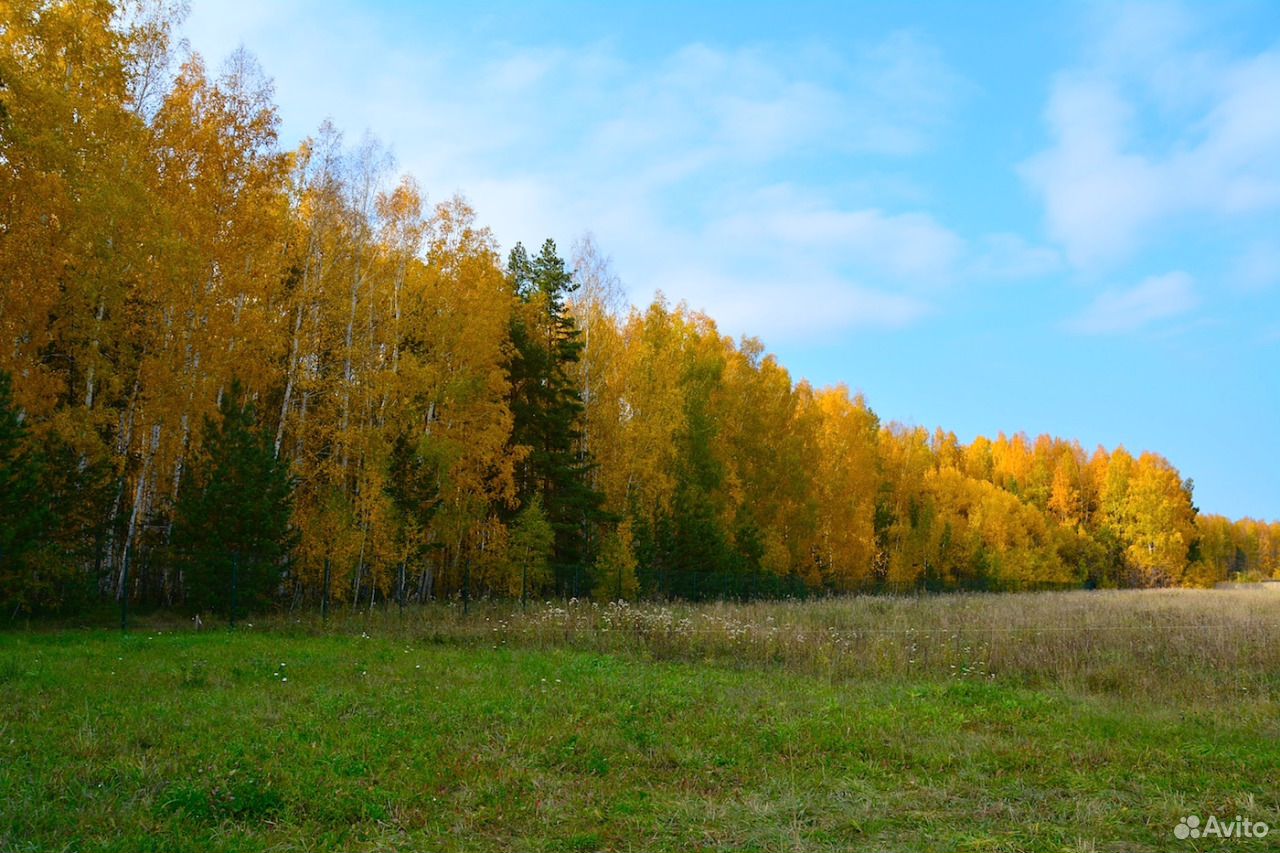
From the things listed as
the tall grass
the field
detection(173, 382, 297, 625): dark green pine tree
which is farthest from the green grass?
detection(173, 382, 297, 625): dark green pine tree

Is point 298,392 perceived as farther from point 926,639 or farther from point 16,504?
point 926,639

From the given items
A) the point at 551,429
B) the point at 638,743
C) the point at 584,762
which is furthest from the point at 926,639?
the point at 551,429

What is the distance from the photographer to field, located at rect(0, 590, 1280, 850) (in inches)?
218

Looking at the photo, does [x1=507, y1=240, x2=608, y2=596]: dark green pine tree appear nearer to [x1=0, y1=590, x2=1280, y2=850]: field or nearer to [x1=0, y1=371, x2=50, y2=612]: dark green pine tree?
[x1=0, y1=590, x2=1280, y2=850]: field

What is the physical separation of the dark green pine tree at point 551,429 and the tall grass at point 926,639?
756cm

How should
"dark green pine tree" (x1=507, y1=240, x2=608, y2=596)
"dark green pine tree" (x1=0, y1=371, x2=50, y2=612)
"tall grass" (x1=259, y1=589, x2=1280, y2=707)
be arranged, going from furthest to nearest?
"dark green pine tree" (x1=507, y1=240, x2=608, y2=596), "dark green pine tree" (x1=0, y1=371, x2=50, y2=612), "tall grass" (x1=259, y1=589, x2=1280, y2=707)

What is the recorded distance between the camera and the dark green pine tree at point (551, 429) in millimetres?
27812

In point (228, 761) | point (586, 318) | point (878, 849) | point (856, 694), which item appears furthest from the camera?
point (586, 318)

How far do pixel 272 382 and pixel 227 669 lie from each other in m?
11.5

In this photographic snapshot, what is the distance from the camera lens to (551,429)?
2836 cm

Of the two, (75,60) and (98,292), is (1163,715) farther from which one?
(75,60)

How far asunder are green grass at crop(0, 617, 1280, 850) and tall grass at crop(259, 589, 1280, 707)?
4.22 ft

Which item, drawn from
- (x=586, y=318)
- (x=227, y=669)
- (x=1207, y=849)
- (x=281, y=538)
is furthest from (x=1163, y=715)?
(x=586, y=318)

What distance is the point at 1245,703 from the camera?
10.3 m
